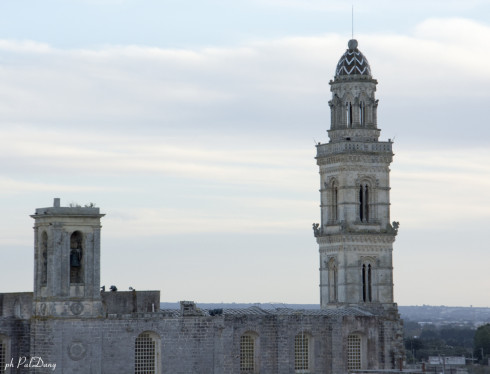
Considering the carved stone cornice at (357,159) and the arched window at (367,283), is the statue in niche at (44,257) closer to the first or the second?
the carved stone cornice at (357,159)

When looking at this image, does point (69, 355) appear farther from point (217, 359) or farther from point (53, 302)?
point (217, 359)

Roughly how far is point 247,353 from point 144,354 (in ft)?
22.8

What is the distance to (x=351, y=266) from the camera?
311 ft

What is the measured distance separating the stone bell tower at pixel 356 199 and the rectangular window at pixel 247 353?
13.1m

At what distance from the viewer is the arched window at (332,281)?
316 feet

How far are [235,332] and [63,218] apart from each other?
12.7m

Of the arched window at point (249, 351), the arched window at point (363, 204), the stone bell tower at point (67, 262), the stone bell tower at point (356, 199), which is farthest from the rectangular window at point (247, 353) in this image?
the arched window at point (363, 204)

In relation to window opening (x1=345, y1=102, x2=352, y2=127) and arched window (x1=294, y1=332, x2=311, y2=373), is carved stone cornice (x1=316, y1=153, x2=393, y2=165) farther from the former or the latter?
arched window (x1=294, y1=332, x2=311, y2=373)

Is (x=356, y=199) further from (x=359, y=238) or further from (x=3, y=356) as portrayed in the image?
(x=3, y=356)

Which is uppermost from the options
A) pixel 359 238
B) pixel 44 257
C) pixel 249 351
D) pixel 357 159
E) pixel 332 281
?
pixel 357 159

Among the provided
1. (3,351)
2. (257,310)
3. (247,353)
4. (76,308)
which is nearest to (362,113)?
(257,310)

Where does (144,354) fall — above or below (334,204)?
below

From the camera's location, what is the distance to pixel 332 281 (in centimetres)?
9650

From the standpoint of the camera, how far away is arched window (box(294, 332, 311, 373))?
8450 cm
